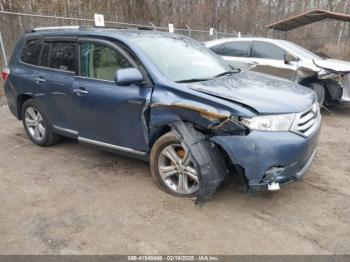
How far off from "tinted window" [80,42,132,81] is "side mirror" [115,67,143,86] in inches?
10.9

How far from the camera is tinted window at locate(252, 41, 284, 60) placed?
27.7 feet

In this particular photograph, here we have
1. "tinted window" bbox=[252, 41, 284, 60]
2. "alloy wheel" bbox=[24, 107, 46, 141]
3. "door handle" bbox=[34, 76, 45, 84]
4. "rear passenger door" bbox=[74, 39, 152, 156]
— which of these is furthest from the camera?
"tinted window" bbox=[252, 41, 284, 60]

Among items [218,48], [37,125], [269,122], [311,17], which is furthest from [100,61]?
[311,17]

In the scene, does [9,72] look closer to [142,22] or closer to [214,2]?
[142,22]

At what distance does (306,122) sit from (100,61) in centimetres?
254

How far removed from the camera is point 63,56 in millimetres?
→ 4867

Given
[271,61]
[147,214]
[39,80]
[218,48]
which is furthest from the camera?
[218,48]

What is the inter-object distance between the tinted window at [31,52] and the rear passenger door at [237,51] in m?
4.97

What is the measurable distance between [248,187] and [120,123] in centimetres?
167

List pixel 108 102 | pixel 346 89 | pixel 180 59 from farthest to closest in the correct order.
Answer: pixel 346 89
pixel 180 59
pixel 108 102

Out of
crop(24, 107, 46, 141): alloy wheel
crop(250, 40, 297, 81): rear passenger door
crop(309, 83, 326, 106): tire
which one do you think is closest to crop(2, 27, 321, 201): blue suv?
crop(24, 107, 46, 141): alloy wheel

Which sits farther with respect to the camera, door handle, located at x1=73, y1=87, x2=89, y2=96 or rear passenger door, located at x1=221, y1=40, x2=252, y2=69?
rear passenger door, located at x1=221, y1=40, x2=252, y2=69

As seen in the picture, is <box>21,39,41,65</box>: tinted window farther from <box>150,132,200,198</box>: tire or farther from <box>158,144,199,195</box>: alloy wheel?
<box>158,144,199,195</box>: alloy wheel

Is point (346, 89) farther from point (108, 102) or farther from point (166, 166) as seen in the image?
point (108, 102)
